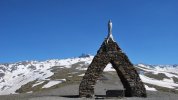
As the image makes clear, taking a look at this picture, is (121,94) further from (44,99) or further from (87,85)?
(44,99)

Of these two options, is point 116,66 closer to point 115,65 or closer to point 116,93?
point 115,65

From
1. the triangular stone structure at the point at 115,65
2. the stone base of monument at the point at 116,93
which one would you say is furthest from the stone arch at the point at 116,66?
the stone base of monument at the point at 116,93

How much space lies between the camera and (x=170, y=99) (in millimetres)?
33781

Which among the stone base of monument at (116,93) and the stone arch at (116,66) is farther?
the stone base of monument at (116,93)

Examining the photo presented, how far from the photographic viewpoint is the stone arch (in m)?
37.0

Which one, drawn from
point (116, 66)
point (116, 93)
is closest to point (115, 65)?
point (116, 66)

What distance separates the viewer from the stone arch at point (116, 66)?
121ft

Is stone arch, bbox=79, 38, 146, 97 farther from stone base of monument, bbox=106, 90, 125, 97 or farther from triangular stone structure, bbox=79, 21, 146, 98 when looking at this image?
stone base of monument, bbox=106, 90, 125, 97

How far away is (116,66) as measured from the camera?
3744 cm

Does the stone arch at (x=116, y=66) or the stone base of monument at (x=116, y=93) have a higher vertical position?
the stone arch at (x=116, y=66)

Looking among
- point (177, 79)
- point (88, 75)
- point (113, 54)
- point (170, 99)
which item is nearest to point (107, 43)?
point (113, 54)

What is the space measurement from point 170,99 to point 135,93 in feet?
14.1

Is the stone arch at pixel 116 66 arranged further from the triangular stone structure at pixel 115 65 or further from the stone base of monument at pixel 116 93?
the stone base of monument at pixel 116 93

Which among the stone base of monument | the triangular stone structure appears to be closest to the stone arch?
the triangular stone structure
